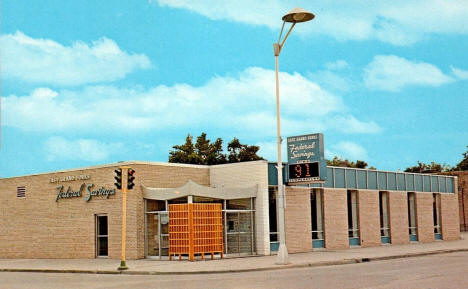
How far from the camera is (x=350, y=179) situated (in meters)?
38.5

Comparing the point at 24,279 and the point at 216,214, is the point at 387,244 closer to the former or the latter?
the point at 216,214

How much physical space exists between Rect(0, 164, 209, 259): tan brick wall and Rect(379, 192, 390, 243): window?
13.6 meters

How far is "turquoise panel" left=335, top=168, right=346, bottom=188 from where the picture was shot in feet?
123

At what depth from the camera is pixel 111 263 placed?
28609mm

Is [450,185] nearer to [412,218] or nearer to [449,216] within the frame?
[449,216]

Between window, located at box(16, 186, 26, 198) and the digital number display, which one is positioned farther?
window, located at box(16, 186, 26, 198)

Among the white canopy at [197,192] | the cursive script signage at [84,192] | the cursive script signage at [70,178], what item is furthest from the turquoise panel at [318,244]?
the cursive script signage at [70,178]

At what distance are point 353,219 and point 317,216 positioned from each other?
12.8ft

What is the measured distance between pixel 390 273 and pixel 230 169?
49.1ft

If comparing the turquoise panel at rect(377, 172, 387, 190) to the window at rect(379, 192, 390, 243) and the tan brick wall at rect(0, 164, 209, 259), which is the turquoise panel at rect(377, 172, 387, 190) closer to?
the window at rect(379, 192, 390, 243)

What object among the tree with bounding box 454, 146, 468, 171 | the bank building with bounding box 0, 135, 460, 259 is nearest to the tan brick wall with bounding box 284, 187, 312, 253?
the bank building with bounding box 0, 135, 460, 259

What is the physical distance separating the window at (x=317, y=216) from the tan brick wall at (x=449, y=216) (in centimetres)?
1515

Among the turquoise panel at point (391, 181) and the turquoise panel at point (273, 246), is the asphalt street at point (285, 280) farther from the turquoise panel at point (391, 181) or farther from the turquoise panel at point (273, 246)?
the turquoise panel at point (391, 181)

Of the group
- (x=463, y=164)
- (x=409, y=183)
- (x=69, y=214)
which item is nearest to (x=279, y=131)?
(x=69, y=214)
